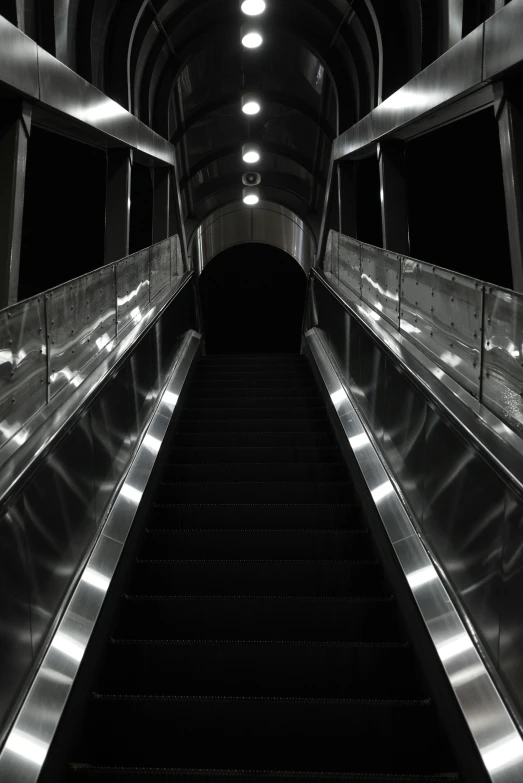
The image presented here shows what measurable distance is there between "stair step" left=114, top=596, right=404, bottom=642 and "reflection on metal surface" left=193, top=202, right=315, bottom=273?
19.5 meters

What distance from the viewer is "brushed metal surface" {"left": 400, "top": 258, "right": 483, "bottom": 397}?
3.88m

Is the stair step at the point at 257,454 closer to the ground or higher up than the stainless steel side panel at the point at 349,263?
closer to the ground

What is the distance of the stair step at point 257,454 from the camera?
6285mm

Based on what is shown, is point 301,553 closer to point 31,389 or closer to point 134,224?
point 31,389

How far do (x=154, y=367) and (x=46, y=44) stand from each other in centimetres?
319

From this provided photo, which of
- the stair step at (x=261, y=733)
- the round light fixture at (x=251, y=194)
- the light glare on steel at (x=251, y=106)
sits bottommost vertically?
the stair step at (x=261, y=733)

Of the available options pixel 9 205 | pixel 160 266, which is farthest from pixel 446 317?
pixel 160 266

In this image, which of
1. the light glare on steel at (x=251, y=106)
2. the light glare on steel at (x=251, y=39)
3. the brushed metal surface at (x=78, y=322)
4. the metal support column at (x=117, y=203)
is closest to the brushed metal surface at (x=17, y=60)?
the brushed metal surface at (x=78, y=322)

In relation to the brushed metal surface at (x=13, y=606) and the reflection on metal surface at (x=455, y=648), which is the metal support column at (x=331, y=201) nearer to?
the reflection on metal surface at (x=455, y=648)

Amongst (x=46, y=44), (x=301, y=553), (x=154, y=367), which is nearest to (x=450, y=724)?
(x=301, y=553)

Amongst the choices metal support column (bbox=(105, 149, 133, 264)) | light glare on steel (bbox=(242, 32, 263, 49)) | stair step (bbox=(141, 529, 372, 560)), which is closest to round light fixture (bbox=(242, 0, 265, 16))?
light glare on steel (bbox=(242, 32, 263, 49))

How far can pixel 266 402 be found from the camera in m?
7.89

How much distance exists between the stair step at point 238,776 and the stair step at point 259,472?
304cm

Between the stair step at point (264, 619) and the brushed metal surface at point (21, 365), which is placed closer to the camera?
the brushed metal surface at point (21, 365)
